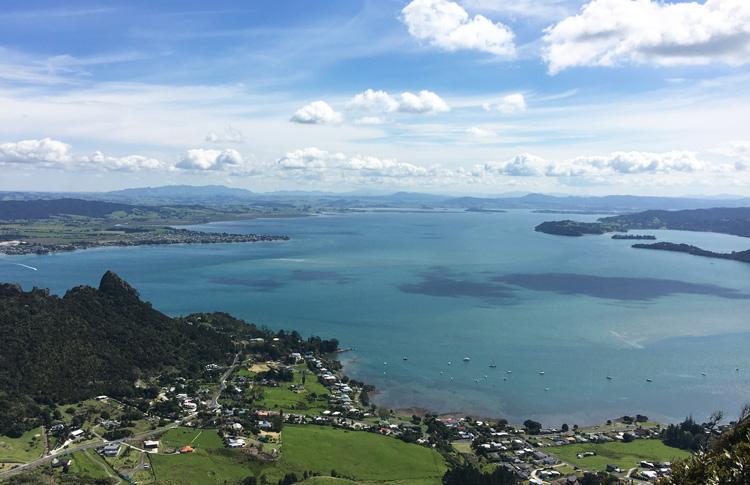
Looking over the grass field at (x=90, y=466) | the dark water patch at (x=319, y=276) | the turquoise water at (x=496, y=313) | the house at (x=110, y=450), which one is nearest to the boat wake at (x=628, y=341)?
the turquoise water at (x=496, y=313)

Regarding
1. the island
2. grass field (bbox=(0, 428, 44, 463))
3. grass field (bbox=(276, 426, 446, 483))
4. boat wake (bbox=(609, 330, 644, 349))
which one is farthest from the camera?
the island

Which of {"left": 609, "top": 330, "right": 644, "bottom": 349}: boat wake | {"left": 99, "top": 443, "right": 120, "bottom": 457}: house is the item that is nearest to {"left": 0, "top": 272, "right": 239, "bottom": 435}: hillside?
{"left": 99, "top": 443, "right": 120, "bottom": 457}: house

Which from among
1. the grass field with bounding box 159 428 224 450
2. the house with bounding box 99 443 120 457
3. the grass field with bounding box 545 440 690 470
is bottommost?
the grass field with bounding box 545 440 690 470

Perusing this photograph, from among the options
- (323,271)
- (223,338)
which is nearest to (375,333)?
(223,338)

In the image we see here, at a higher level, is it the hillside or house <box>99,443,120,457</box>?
the hillside

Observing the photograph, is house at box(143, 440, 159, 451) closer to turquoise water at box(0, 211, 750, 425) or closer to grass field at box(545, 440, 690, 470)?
turquoise water at box(0, 211, 750, 425)

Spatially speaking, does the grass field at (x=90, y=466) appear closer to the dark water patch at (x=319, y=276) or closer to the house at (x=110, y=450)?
the house at (x=110, y=450)
